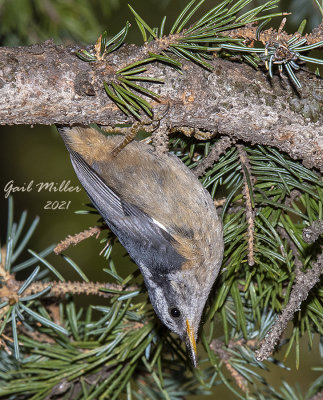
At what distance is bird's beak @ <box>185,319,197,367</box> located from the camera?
97.4 inches

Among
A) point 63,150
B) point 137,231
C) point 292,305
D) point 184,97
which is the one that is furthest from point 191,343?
point 63,150

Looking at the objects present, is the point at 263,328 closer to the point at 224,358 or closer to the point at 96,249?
the point at 224,358

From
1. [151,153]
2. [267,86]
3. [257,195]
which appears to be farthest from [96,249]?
[267,86]

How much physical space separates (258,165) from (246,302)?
0.73 meters

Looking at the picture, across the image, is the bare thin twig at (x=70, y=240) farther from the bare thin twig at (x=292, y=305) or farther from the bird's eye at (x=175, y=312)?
the bare thin twig at (x=292, y=305)

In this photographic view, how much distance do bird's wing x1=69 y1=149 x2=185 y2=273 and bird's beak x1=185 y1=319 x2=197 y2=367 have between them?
14.5 inches

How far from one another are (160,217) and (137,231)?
0.16 meters

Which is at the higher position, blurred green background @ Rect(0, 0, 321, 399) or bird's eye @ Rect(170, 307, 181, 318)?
blurred green background @ Rect(0, 0, 321, 399)

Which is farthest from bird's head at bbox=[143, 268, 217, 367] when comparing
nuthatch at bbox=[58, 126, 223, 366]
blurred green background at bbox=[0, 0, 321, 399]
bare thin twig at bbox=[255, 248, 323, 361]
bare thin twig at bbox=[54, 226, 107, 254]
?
blurred green background at bbox=[0, 0, 321, 399]

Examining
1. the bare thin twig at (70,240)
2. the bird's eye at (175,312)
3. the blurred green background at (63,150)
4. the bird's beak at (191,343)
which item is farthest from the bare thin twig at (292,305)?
the blurred green background at (63,150)

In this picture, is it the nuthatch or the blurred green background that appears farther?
the blurred green background

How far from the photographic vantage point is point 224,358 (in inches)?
103

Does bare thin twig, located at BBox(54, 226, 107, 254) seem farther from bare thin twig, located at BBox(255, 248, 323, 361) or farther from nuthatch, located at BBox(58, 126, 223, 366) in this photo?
bare thin twig, located at BBox(255, 248, 323, 361)

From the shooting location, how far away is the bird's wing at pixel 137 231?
9.00ft
